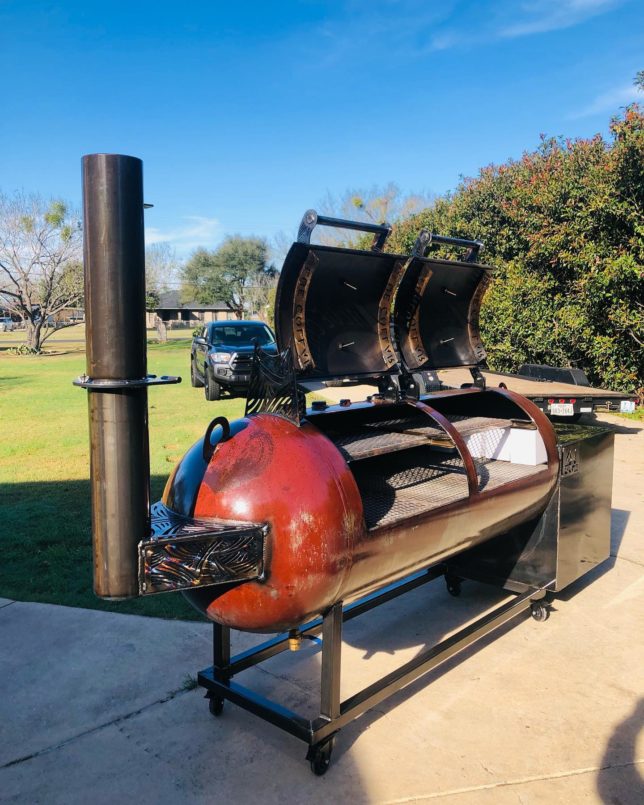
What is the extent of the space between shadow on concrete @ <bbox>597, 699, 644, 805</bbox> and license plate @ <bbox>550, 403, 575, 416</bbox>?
5.56 m

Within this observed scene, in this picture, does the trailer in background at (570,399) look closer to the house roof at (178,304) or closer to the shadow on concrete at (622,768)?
the shadow on concrete at (622,768)

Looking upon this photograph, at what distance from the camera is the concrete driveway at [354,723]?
2.55m

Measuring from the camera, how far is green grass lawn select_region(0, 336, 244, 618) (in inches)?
171

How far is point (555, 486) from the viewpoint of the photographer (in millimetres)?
3793

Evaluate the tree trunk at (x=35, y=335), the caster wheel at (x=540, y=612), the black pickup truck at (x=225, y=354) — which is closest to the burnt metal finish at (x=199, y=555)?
the caster wheel at (x=540, y=612)

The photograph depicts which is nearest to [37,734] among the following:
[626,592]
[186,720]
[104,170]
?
[186,720]

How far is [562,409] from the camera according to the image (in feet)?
27.1

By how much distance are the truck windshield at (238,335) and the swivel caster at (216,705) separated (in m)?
11.7

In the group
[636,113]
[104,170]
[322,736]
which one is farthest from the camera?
[636,113]

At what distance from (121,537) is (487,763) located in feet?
5.67

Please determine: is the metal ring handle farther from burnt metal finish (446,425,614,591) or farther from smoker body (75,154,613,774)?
burnt metal finish (446,425,614,591)

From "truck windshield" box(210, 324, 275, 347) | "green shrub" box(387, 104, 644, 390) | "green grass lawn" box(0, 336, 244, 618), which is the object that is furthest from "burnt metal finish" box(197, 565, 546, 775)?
"truck windshield" box(210, 324, 275, 347)

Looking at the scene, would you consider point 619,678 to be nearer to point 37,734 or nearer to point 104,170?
point 37,734

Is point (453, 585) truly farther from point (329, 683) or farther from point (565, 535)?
point (329, 683)
